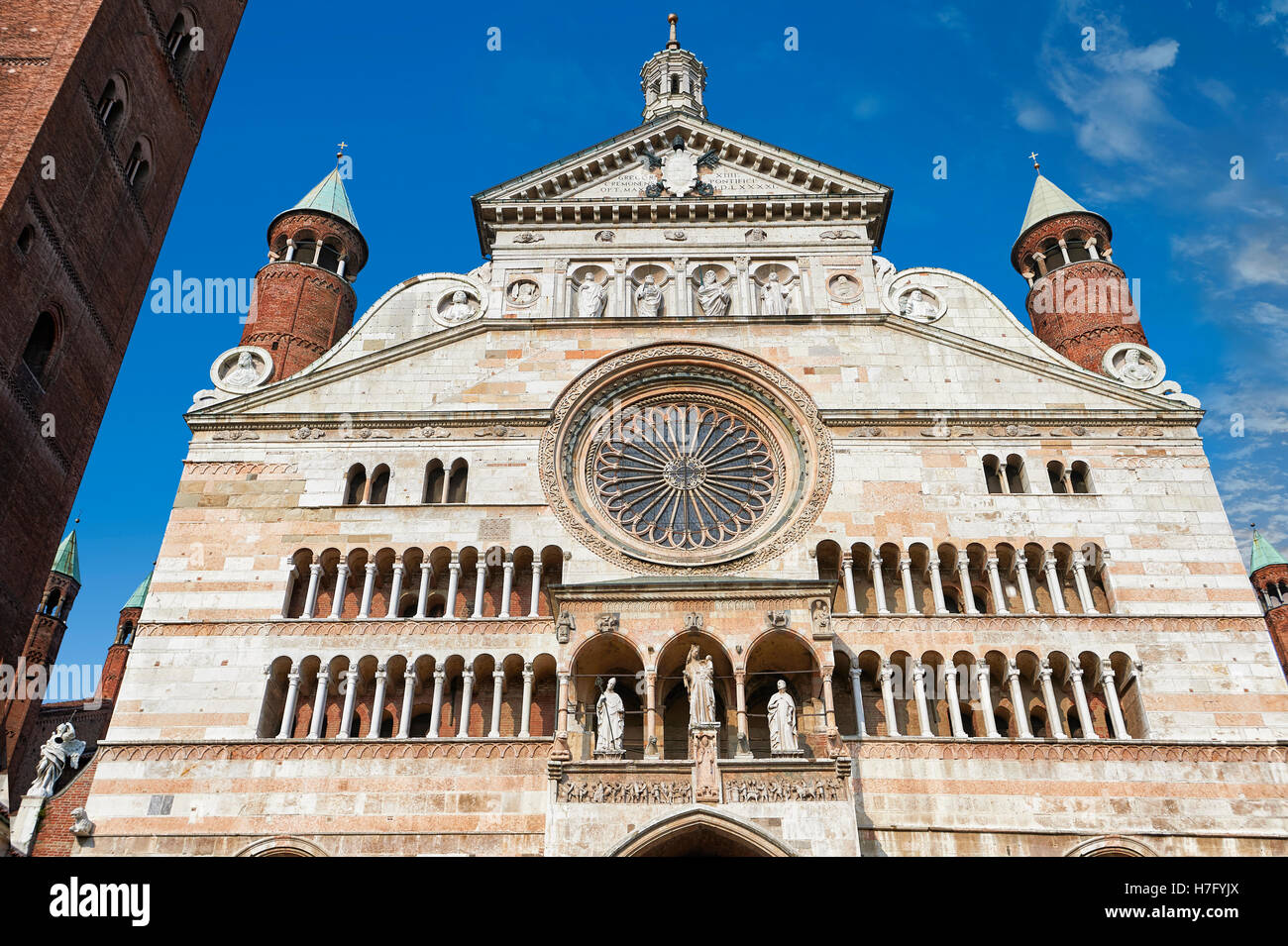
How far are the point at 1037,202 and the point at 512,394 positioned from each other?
1609 centimetres

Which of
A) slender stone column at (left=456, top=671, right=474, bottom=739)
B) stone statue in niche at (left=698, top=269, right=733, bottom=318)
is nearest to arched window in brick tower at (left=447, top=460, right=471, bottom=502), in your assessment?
slender stone column at (left=456, top=671, right=474, bottom=739)

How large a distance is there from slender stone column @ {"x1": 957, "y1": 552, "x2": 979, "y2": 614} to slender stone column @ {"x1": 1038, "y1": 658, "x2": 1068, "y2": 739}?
65.3 inches

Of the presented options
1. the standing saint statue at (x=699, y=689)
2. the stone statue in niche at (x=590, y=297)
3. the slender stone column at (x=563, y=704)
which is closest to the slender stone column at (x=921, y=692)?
the standing saint statue at (x=699, y=689)

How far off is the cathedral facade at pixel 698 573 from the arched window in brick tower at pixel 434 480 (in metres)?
0.13

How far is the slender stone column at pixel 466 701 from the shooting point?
840 inches

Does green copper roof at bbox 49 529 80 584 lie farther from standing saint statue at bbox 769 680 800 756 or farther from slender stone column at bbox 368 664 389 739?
standing saint statue at bbox 769 680 800 756

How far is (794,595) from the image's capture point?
21.6 metres

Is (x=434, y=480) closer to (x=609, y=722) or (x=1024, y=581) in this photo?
(x=609, y=722)

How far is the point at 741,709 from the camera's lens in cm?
2045

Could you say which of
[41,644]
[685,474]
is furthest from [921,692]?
[41,644]

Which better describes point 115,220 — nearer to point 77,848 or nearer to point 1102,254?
point 77,848

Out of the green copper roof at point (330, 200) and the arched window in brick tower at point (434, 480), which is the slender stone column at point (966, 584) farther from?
the green copper roof at point (330, 200)

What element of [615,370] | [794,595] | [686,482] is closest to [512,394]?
[615,370]

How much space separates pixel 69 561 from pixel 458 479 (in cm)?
2992
